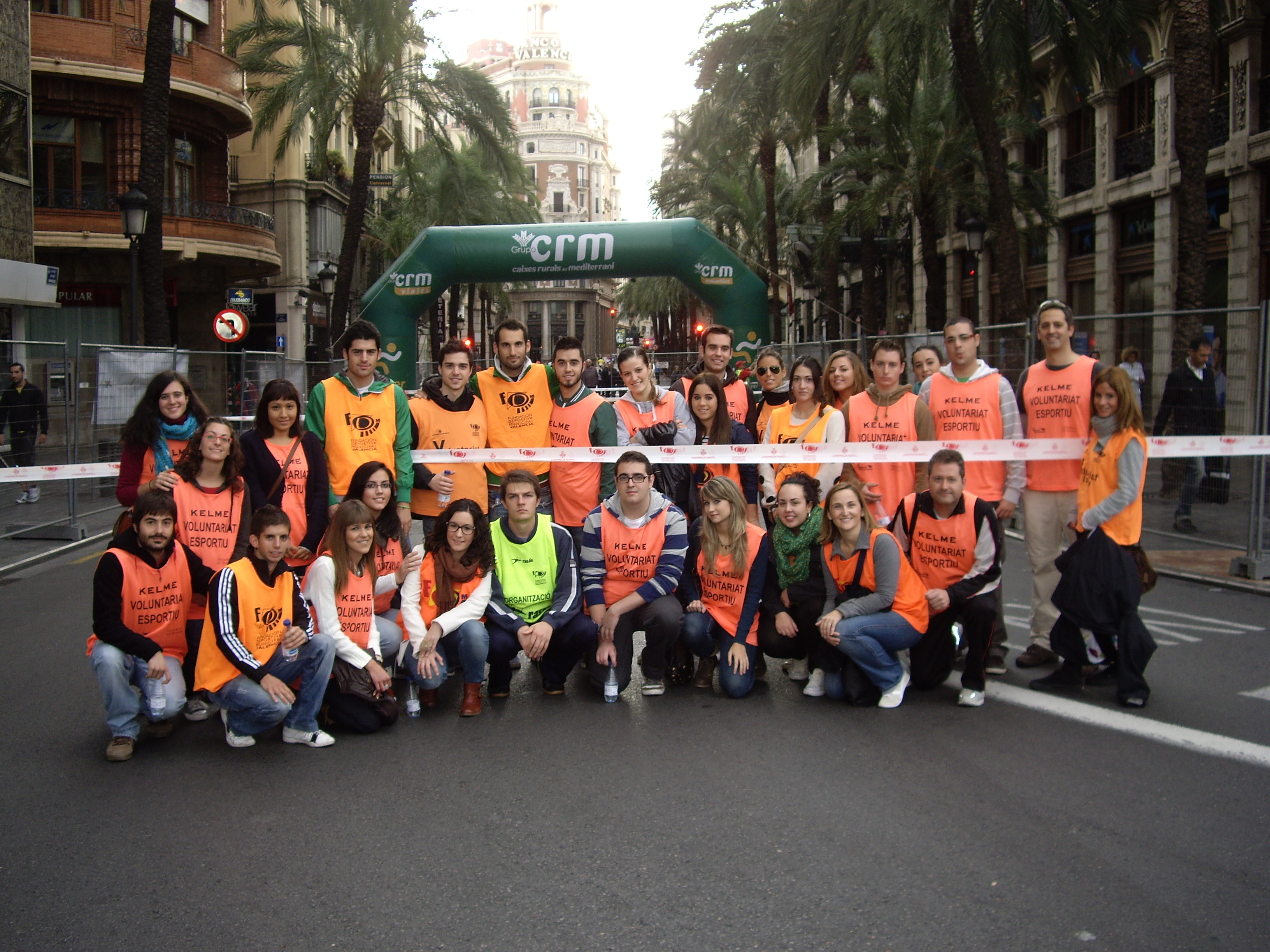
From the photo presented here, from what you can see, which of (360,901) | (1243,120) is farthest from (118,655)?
(1243,120)

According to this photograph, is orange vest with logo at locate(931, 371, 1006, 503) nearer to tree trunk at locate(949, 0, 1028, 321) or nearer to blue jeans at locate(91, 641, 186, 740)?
blue jeans at locate(91, 641, 186, 740)

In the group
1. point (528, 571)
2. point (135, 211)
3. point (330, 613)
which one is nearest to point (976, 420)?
point (528, 571)

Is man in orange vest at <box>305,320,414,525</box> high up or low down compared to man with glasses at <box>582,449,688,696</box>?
up

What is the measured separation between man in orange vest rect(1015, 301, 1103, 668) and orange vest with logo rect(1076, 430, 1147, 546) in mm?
296

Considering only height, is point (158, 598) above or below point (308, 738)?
above

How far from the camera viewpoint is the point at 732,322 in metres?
15.9

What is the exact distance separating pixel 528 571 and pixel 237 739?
171 centimetres

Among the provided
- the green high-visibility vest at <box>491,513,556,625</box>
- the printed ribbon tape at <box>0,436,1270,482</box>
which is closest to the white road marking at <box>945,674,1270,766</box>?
the printed ribbon tape at <box>0,436,1270,482</box>

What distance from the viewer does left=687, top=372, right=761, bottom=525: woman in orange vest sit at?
22.2 ft

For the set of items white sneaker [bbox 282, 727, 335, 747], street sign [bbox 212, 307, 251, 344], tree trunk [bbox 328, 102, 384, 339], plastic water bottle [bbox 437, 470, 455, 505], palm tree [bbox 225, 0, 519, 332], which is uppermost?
palm tree [bbox 225, 0, 519, 332]

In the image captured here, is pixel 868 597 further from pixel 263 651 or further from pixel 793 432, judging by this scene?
pixel 263 651

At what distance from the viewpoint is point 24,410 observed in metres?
11.6

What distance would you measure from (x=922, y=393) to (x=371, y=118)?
19211mm

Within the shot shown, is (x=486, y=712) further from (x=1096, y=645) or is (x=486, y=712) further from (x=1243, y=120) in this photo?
(x=1243, y=120)
